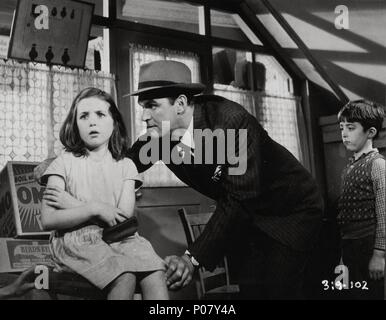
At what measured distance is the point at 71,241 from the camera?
1668mm

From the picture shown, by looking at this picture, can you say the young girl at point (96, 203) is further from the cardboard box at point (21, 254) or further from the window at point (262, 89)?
the window at point (262, 89)

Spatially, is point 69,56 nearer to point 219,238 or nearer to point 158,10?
point 158,10

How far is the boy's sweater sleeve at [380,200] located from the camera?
6.33ft

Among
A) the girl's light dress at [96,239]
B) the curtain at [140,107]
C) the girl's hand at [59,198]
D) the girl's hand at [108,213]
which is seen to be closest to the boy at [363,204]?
the curtain at [140,107]

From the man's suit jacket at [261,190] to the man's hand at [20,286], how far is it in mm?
697

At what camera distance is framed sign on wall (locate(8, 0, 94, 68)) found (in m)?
1.96

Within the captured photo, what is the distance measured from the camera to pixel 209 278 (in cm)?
192

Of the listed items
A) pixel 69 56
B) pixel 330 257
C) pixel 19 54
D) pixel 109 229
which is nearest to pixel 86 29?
pixel 69 56

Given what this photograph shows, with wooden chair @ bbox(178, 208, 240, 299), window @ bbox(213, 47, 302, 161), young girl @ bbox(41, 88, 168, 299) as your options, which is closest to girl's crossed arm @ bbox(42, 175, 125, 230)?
young girl @ bbox(41, 88, 168, 299)

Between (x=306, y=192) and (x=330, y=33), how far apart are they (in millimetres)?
948

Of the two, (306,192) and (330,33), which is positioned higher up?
(330,33)

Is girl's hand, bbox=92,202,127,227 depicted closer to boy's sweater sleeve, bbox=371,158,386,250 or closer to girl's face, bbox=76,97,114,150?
girl's face, bbox=76,97,114,150

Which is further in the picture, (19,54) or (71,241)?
(19,54)

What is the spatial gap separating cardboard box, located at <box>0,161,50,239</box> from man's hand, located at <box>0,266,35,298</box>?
14 cm
